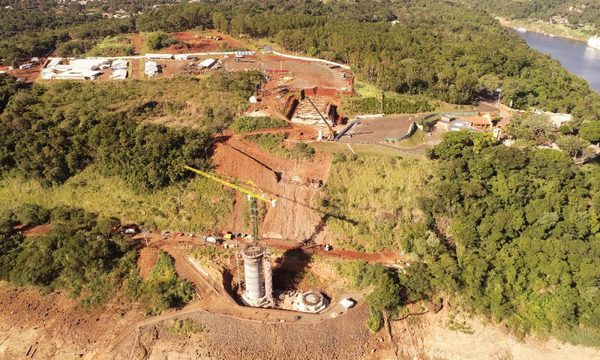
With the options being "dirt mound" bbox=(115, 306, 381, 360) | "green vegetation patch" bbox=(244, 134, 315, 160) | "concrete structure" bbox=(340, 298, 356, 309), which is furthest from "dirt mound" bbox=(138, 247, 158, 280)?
"concrete structure" bbox=(340, 298, 356, 309)

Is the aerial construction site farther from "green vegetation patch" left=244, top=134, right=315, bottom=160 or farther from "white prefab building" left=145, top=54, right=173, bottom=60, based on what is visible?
"white prefab building" left=145, top=54, right=173, bottom=60

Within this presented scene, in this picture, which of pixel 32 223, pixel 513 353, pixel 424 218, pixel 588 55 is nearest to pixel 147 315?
pixel 32 223

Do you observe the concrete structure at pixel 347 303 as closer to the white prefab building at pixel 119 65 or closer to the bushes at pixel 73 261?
the bushes at pixel 73 261

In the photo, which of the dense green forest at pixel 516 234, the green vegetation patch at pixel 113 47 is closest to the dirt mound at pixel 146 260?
the dense green forest at pixel 516 234

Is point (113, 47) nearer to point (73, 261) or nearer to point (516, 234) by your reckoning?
point (73, 261)

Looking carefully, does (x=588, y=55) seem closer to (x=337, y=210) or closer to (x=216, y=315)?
(x=337, y=210)

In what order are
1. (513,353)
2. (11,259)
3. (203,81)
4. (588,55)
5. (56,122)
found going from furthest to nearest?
(588,55)
(203,81)
(56,122)
(11,259)
(513,353)

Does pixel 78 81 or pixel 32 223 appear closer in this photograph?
pixel 32 223
